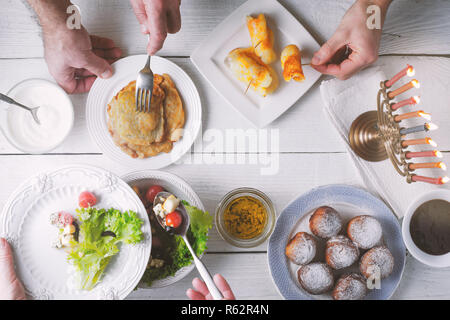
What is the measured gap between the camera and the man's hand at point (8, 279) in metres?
1.11

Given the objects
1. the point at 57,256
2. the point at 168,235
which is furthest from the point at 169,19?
the point at 57,256

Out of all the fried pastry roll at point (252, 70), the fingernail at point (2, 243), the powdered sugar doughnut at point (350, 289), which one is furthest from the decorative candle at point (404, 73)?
the fingernail at point (2, 243)

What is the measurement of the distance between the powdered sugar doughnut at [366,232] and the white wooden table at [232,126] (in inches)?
6.3

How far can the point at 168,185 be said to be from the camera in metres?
1.24

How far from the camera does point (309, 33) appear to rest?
1.30 m

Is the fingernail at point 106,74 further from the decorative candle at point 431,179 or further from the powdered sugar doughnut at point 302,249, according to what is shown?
the decorative candle at point 431,179

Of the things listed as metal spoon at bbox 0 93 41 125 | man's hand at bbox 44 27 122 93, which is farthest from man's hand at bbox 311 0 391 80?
metal spoon at bbox 0 93 41 125

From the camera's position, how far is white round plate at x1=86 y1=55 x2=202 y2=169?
1260 mm

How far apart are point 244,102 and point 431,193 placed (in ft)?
2.20

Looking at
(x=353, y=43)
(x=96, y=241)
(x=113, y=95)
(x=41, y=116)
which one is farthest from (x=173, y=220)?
(x=353, y=43)

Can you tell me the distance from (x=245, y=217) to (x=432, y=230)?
24.4 inches

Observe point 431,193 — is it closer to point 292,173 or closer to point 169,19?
point 292,173

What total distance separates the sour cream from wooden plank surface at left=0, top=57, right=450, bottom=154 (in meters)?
0.04

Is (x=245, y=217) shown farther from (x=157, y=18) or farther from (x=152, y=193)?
(x=157, y=18)
